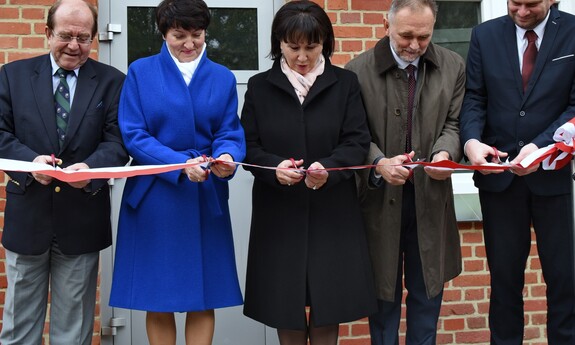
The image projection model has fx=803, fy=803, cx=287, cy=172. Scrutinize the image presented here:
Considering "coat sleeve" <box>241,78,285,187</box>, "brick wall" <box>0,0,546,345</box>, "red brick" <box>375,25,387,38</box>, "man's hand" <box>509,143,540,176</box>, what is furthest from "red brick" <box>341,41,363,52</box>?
"man's hand" <box>509,143,540,176</box>

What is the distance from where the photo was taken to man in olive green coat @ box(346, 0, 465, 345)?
387 cm

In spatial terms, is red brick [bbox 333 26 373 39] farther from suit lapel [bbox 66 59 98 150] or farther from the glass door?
suit lapel [bbox 66 59 98 150]

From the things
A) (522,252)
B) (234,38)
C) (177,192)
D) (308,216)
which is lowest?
(522,252)

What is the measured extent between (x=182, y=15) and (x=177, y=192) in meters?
0.83

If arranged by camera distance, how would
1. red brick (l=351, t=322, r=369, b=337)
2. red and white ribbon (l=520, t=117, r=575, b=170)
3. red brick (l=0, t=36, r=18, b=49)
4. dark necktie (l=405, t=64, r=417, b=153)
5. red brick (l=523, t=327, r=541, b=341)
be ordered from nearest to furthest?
red and white ribbon (l=520, t=117, r=575, b=170)
dark necktie (l=405, t=64, r=417, b=153)
red brick (l=0, t=36, r=18, b=49)
red brick (l=351, t=322, r=369, b=337)
red brick (l=523, t=327, r=541, b=341)

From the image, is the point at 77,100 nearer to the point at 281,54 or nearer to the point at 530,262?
the point at 281,54

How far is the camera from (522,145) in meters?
3.83

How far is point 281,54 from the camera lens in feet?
13.0

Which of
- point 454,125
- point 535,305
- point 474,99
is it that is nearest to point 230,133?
point 454,125

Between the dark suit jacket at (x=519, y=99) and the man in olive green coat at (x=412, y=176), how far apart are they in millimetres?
121

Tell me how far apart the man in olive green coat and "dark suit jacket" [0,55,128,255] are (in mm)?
1262

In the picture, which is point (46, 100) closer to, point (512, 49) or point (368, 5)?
point (512, 49)

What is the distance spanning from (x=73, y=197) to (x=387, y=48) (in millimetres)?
1689

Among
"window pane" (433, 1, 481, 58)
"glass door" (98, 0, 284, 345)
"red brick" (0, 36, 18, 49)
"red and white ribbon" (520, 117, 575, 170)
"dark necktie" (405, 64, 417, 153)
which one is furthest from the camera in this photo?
"window pane" (433, 1, 481, 58)
